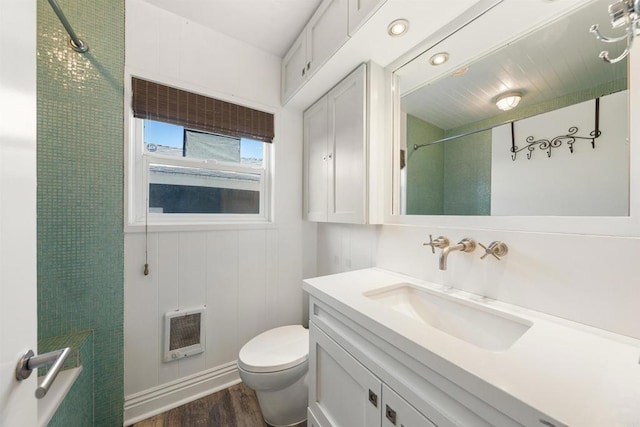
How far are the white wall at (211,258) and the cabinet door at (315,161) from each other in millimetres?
91

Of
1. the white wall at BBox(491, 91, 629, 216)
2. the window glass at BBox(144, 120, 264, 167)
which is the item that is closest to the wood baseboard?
the window glass at BBox(144, 120, 264, 167)

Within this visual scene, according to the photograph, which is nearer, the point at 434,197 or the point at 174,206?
the point at 434,197

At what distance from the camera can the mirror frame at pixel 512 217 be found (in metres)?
0.68

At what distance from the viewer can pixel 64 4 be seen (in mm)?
1216

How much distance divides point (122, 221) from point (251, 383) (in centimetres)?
115

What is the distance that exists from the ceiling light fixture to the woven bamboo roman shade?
1.42 meters

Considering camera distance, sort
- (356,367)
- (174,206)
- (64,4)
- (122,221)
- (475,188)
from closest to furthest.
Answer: (356,367)
(475,188)
(64,4)
(122,221)
(174,206)

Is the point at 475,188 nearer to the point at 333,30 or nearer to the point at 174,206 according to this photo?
the point at 333,30

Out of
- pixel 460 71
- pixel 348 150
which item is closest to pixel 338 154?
Answer: pixel 348 150

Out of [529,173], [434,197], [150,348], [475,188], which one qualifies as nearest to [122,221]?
[150,348]

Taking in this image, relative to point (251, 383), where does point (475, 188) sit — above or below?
above

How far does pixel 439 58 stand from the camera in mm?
1202

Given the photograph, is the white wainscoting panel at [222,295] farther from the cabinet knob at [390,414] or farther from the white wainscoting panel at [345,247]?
the cabinet knob at [390,414]

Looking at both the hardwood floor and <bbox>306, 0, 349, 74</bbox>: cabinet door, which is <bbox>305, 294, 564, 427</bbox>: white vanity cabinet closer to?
the hardwood floor
